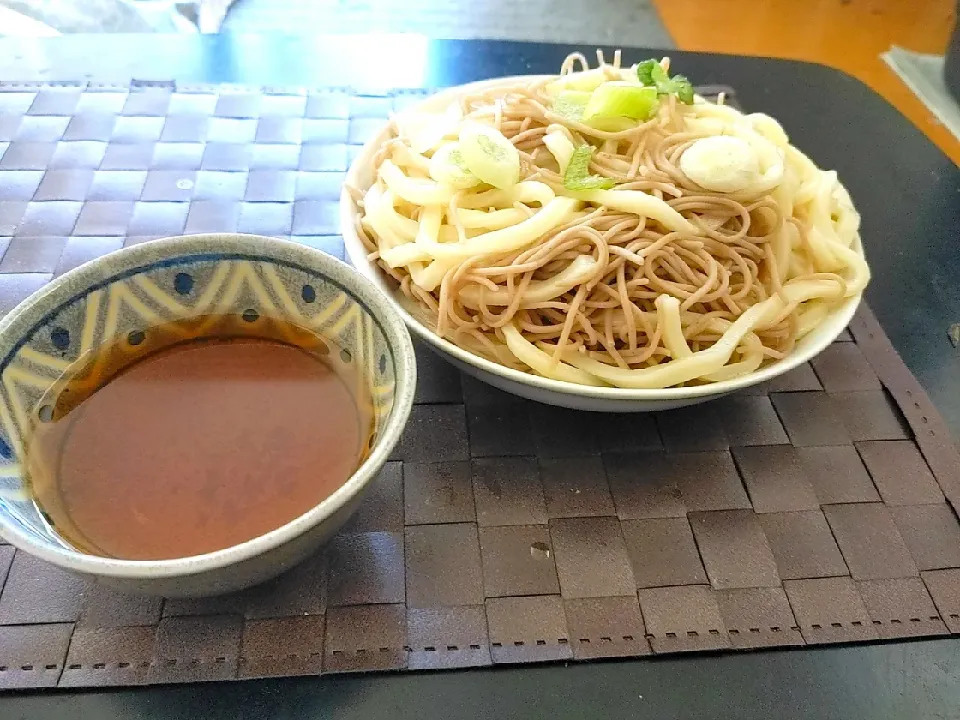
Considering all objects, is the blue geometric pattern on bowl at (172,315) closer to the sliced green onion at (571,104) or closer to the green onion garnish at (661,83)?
the sliced green onion at (571,104)

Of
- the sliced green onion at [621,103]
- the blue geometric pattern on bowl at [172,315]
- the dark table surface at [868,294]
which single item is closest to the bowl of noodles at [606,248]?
the sliced green onion at [621,103]

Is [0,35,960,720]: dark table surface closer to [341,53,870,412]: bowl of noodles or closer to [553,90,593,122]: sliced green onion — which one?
[341,53,870,412]: bowl of noodles

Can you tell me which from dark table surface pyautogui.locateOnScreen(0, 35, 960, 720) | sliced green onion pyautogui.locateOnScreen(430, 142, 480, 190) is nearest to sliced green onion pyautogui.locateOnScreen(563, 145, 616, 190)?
sliced green onion pyautogui.locateOnScreen(430, 142, 480, 190)

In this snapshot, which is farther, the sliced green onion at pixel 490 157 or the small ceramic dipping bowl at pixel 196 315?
the sliced green onion at pixel 490 157

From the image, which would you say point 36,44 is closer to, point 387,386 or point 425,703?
point 387,386

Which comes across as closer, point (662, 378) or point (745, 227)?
point (662, 378)

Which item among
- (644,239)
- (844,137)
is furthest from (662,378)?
(844,137)

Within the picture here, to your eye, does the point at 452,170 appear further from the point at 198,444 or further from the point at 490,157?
the point at 198,444

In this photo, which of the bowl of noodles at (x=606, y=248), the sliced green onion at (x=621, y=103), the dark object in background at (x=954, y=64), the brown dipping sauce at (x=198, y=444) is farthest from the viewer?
the dark object in background at (x=954, y=64)
